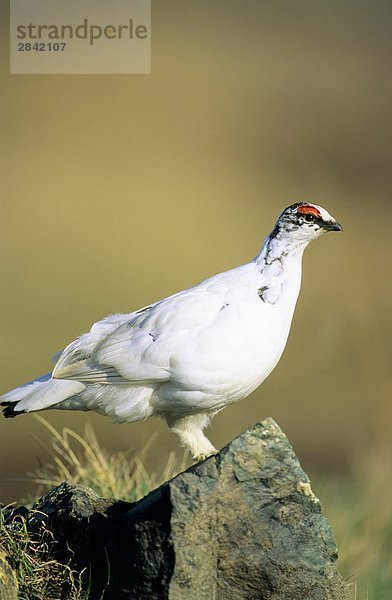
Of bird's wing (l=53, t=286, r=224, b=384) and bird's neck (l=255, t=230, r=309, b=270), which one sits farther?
bird's neck (l=255, t=230, r=309, b=270)

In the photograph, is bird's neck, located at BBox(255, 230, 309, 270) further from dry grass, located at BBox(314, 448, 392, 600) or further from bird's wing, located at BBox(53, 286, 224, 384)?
dry grass, located at BBox(314, 448, 392, 600)

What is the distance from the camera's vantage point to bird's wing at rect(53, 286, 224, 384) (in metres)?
4.02

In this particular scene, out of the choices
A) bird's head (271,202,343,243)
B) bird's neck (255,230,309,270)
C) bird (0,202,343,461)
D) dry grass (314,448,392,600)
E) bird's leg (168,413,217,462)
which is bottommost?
dry grass (314,448,392,600)

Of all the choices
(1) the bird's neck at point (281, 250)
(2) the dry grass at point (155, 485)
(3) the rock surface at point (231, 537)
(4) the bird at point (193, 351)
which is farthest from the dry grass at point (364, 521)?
(1) the bird's neck at point (281, 250)

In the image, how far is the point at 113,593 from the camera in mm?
3160

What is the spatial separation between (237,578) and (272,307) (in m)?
1.21

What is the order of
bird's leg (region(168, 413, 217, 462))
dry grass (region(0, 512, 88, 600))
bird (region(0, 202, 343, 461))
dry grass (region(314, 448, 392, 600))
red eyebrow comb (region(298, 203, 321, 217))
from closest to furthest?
dry grass (region(0, 512, 88, 600))
bird (region(0, 202, 343, 461))
red eyebrow comb (region(298, 203, 321, 217))
bird's leg (region(168, 413, 217, 462))
dry grass (region(314, 448, 392, 600))

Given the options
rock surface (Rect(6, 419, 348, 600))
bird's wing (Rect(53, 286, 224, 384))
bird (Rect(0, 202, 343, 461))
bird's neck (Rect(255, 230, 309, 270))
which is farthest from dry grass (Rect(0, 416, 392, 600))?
bird's neck (Rect(255, 230, 309, 270))

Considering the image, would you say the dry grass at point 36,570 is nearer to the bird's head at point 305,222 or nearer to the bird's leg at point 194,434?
the bird's leg at point 194,434

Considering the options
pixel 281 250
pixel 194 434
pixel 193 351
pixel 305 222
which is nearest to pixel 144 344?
pixel 193 351

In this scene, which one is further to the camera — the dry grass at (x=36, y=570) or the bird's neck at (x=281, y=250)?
the bird's neck at (x=281, y=250)

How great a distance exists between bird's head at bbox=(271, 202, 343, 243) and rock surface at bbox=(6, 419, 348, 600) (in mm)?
1154

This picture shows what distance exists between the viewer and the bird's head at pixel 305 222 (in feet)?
13.7

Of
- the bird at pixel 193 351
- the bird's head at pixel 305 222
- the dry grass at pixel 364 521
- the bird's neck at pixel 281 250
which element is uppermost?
the bird's head at pixel 305 222
